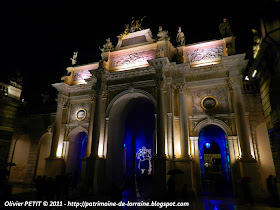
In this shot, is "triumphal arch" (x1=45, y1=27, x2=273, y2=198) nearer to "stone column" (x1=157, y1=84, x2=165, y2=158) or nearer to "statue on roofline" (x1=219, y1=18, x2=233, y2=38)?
"stone column" (x1=157, y1=84, x2=165, y2=158)

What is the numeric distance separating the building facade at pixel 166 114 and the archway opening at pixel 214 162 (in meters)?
0.12

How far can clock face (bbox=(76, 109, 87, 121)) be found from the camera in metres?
17.3

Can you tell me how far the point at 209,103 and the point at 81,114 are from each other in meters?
10.9

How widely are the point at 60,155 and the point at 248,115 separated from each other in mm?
15168

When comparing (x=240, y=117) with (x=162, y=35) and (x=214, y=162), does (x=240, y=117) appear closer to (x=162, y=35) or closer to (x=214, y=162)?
(x=162, y=35)

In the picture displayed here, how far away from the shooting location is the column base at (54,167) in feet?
52.3

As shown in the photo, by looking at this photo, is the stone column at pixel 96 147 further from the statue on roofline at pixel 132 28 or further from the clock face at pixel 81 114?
the statue on roofline at pixel 132 28

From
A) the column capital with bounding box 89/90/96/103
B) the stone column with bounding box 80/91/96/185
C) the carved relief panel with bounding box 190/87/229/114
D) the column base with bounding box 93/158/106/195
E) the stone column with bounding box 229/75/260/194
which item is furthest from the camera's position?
the column capital with bounding box 89/90/96/103

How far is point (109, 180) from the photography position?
47.9 ft

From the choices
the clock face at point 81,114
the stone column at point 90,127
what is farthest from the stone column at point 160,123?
the clock face at point 81,114

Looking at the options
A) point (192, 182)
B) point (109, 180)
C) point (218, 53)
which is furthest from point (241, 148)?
point (109, 180)

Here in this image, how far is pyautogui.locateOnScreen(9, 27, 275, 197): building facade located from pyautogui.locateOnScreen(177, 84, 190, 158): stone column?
64 mm

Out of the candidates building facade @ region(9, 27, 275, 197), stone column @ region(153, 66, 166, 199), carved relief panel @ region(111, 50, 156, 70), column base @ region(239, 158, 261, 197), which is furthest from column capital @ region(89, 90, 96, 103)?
column base @ region(239, 158, 261, 197)

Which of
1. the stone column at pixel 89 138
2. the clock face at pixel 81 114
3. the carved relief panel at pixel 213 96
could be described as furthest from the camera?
the clock face at pixel 81 114
